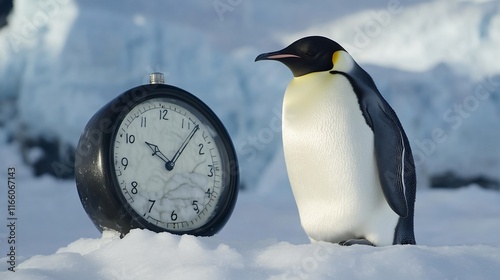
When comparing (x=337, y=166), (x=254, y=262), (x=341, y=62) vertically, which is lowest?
(x=254, y=262)

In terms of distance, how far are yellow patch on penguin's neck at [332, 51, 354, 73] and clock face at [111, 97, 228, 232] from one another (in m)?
0.51

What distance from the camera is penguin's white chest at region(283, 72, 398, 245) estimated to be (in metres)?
2.11

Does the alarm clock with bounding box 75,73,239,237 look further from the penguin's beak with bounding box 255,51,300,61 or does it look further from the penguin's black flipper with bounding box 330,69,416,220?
the penguin's black flipper with bounding box 330,69,416,220

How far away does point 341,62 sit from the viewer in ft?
7.34

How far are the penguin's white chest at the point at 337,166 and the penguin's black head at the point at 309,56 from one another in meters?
0.07

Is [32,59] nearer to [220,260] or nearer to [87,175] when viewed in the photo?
[87,175]

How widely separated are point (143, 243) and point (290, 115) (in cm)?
64

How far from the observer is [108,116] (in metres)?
2.26

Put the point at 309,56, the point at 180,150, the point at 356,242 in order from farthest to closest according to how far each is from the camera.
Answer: the point at 180,150 → the point at 309,56 → the point at 356,242

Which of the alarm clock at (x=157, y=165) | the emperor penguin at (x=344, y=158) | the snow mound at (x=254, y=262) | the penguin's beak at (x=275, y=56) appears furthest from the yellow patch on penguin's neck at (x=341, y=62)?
the snow mound at (x=254, y=262)

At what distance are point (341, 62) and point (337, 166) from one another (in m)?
0.36

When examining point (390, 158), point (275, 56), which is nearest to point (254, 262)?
point (390, 158)

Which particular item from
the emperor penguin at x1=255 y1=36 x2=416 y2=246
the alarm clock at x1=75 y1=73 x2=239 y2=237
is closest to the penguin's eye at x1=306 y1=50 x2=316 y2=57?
the emperor penguin at x1=255 y1=36 x2=416 y2=246

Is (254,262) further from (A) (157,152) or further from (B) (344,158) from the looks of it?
(A) (157,152)
